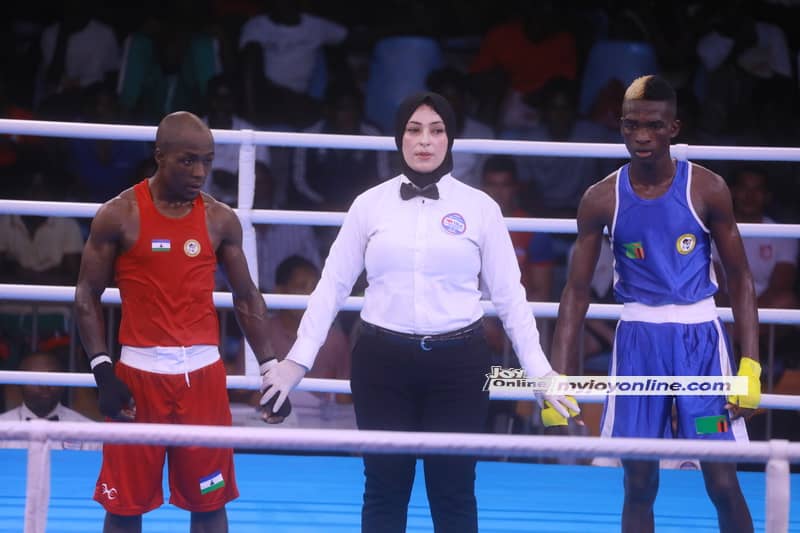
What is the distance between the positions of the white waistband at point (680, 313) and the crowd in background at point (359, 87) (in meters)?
2.52

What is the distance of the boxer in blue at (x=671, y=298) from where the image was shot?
9.82 ft

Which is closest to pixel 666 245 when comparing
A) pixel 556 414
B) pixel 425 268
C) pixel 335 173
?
pixel 556 414

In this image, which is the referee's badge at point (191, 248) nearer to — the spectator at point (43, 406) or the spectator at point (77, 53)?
the spectator at point (43, 406)

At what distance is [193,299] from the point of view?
297 centimetres

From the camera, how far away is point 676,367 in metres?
3.01

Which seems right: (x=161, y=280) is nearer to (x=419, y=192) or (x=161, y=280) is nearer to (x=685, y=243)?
(x=419, y=192)

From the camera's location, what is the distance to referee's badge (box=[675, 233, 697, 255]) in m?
3.03

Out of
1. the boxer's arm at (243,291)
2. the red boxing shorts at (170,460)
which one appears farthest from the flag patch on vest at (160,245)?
the red boxing shorts at (170,460)

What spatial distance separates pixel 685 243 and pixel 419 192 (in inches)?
28.5

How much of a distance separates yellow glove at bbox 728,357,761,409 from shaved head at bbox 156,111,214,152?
149 centimetres

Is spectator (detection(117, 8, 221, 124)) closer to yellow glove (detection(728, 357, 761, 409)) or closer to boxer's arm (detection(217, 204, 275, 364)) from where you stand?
boxer's arm (detection(217, 204, 275, 364))

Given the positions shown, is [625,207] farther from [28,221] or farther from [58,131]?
[28,221]

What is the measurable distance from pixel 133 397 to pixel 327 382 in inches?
48.3

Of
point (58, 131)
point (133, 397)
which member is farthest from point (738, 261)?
point (58, 131)
